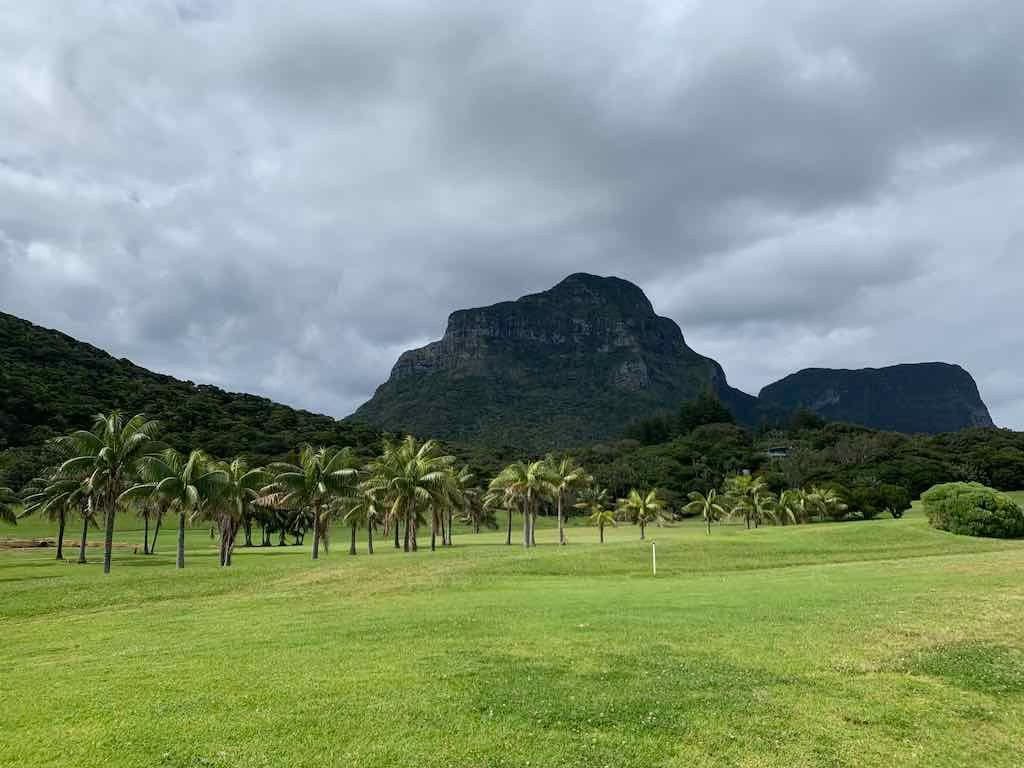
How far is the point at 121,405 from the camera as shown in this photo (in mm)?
137875

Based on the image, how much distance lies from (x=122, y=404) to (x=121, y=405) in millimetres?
1229

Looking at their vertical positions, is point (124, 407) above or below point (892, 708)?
above

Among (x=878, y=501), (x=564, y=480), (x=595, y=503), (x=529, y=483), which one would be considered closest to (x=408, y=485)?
(x=529, y=483)

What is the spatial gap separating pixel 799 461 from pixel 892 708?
152925 mm

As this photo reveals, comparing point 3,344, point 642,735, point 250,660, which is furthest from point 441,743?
point 3,344

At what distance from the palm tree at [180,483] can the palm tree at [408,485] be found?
1298 centimetres

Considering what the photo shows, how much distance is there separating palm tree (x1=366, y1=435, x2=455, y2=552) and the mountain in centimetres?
5478

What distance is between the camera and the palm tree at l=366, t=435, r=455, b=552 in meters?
56.6

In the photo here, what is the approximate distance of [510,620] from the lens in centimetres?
2048

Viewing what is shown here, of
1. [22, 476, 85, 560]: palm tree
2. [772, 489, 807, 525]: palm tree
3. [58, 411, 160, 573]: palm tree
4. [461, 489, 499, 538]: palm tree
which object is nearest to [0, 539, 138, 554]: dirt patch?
[22, 476, 85, 560]: palm tree

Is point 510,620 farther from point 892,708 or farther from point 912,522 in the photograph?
point 912,522

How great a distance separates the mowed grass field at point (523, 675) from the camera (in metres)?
10.2

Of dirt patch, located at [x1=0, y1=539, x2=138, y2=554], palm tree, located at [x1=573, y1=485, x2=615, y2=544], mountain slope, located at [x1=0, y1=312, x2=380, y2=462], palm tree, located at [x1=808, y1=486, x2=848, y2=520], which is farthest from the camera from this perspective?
mountain slope, located at [x1=0, y1=312, x2=380, y2=462]

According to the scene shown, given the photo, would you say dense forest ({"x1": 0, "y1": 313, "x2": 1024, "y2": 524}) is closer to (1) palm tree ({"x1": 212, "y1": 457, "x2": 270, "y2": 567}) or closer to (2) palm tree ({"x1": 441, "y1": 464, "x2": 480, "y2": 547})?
(2) palm tree ({"x1": 441, "y1": 464, "x2": 480, "y2": 547})
